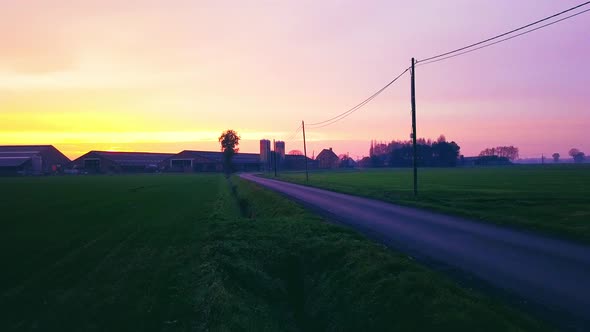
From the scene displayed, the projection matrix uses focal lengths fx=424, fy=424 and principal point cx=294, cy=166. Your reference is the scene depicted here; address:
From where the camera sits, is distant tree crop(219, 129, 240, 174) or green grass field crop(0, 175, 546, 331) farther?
distant tree crop(219, 129, 240, 174)

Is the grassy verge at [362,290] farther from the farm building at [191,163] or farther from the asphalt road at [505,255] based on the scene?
the farm building at [191,163]

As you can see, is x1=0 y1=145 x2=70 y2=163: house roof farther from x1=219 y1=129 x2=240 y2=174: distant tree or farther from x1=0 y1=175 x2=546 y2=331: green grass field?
x1=0 y1=175 x2=546 y2=331: green grass field

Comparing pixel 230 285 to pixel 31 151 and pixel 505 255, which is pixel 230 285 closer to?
pixel 505 255

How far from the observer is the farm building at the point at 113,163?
14638cm

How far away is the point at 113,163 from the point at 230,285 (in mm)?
150352

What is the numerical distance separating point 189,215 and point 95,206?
10.5 metres

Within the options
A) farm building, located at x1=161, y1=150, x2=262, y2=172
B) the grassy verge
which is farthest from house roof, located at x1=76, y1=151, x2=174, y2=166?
the grassy verge

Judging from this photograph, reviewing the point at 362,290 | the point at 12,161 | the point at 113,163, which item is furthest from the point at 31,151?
the point at 362,290

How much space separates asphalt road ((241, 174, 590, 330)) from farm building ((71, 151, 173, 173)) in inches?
5677

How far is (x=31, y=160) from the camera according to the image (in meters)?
129

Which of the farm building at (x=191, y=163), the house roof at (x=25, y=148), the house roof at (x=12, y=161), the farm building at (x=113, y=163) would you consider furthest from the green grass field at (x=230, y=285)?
the farm building at (x=191, y=163)

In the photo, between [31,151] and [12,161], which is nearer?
[12,161]

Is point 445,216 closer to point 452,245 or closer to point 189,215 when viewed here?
point 452,245

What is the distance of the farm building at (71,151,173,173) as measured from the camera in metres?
146
